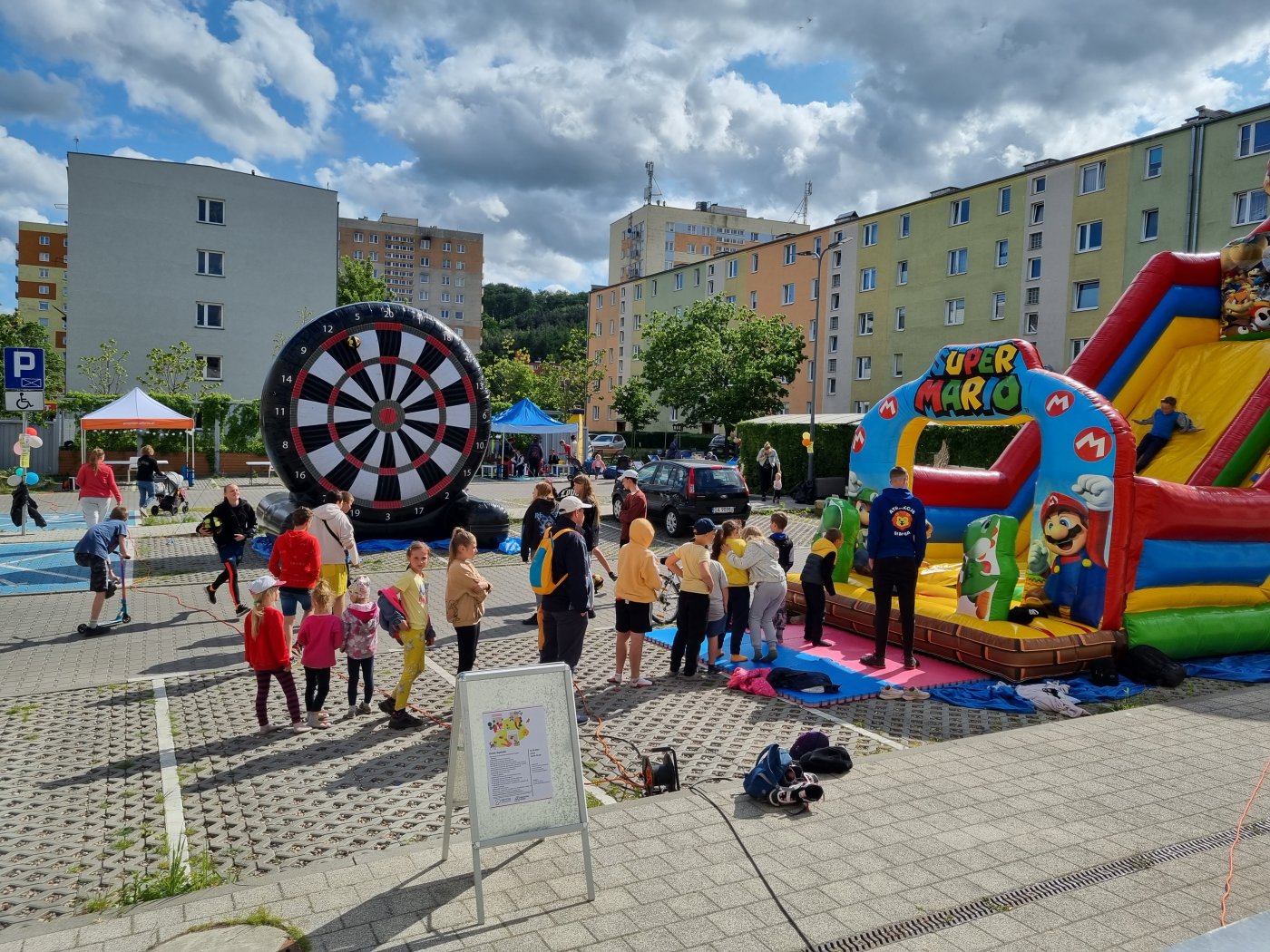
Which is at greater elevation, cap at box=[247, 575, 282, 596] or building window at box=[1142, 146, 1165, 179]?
building window at box=[1142, 146, 1165, 179]

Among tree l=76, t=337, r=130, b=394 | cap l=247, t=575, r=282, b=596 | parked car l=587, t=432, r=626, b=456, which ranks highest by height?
tree l=76, t=337, r=130, b=394

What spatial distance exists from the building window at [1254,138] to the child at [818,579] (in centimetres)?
2547

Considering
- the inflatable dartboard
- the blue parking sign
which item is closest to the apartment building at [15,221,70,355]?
the blue parking sign

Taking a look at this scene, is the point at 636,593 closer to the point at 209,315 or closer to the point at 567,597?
the point at 567,597

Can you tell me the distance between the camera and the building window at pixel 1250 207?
87.3 ft

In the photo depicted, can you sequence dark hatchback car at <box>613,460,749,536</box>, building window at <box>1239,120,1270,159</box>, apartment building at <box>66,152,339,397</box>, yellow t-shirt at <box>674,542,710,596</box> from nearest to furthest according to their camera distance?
yellow t-shirt at <box>674,542,710,596</box>, dark hatchback car at <box>613,460,749,536</box>, building window at <box>1239,120,1270,159</box>, apartment building at <box>66,152,339,397</box>

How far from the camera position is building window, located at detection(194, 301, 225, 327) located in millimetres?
36125

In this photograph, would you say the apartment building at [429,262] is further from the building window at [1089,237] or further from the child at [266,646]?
the child at [266,646]

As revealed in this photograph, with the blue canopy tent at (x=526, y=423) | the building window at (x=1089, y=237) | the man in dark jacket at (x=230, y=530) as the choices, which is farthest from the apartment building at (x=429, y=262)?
the man in dark jacket at (x=230, y=530)

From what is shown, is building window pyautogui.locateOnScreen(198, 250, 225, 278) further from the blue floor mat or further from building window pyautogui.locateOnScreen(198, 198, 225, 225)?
the blue floor mat

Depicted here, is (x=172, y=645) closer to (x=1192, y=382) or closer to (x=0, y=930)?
(x=0, y=930)

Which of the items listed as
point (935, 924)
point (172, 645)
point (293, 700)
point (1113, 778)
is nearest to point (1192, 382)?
point (1113, 778)

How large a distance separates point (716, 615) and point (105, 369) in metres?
32.8

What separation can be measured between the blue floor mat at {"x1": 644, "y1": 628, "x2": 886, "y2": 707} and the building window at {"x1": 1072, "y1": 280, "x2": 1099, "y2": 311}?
1061 inches
